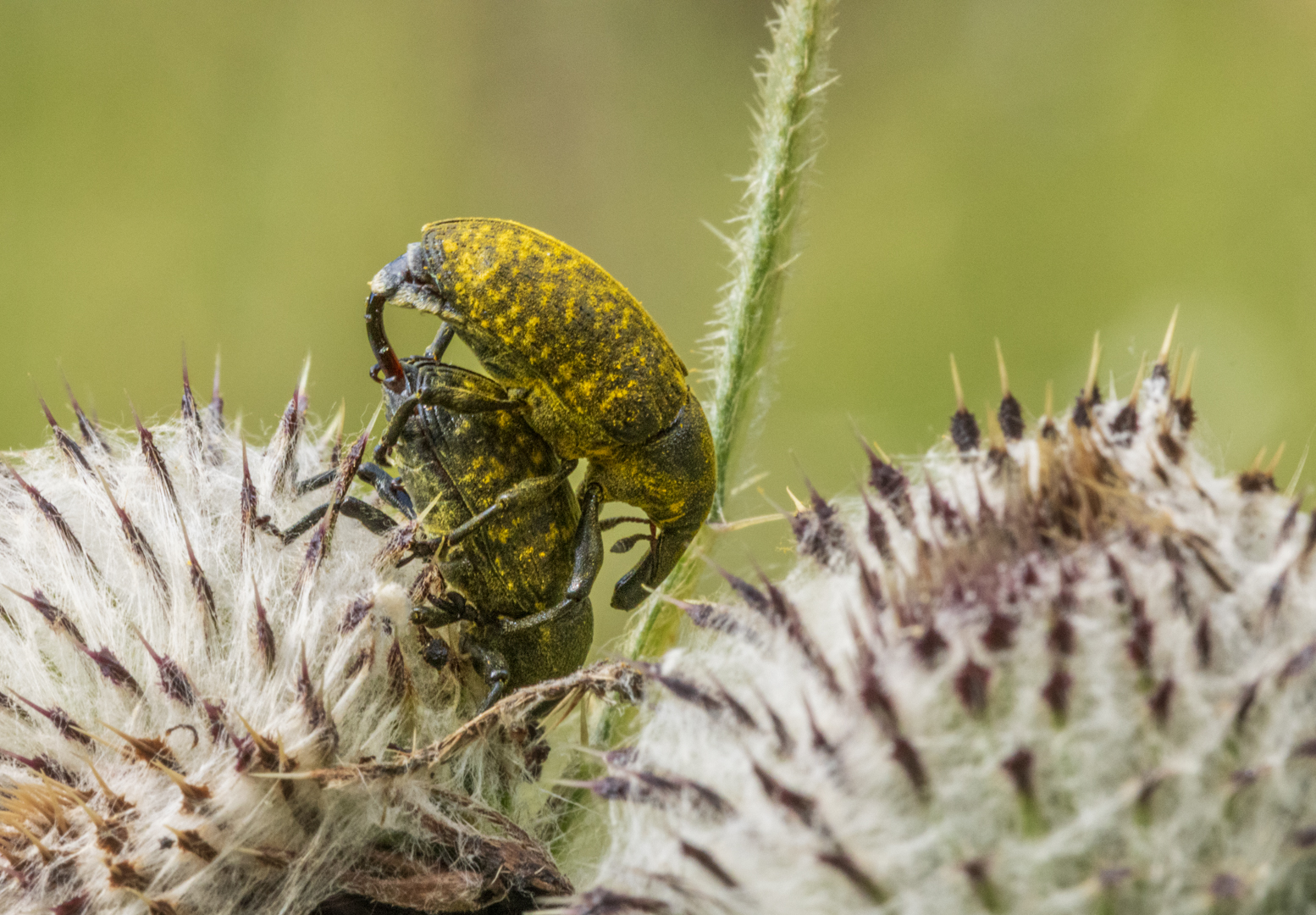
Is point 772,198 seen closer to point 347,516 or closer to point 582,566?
point 582,566

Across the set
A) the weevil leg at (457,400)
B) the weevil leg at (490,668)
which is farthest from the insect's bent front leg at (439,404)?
the weevil leg at (490,668)

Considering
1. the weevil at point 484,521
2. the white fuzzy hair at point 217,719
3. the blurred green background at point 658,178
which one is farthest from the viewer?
the blurred green background at point 658,178

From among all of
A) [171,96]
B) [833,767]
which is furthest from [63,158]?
[833,767]

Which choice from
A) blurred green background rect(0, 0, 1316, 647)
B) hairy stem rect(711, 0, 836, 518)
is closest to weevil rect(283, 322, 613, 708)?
hairy stem rect(711, 0, 836, 518)

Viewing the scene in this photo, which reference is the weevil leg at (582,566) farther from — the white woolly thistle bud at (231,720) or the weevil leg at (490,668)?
the white woolly thistle bud at (231,720)

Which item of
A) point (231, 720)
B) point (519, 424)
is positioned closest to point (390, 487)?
point (519, 424)

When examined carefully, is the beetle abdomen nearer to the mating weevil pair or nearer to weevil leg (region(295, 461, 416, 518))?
the mating weevil pair

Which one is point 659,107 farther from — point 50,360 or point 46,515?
point 46,515
